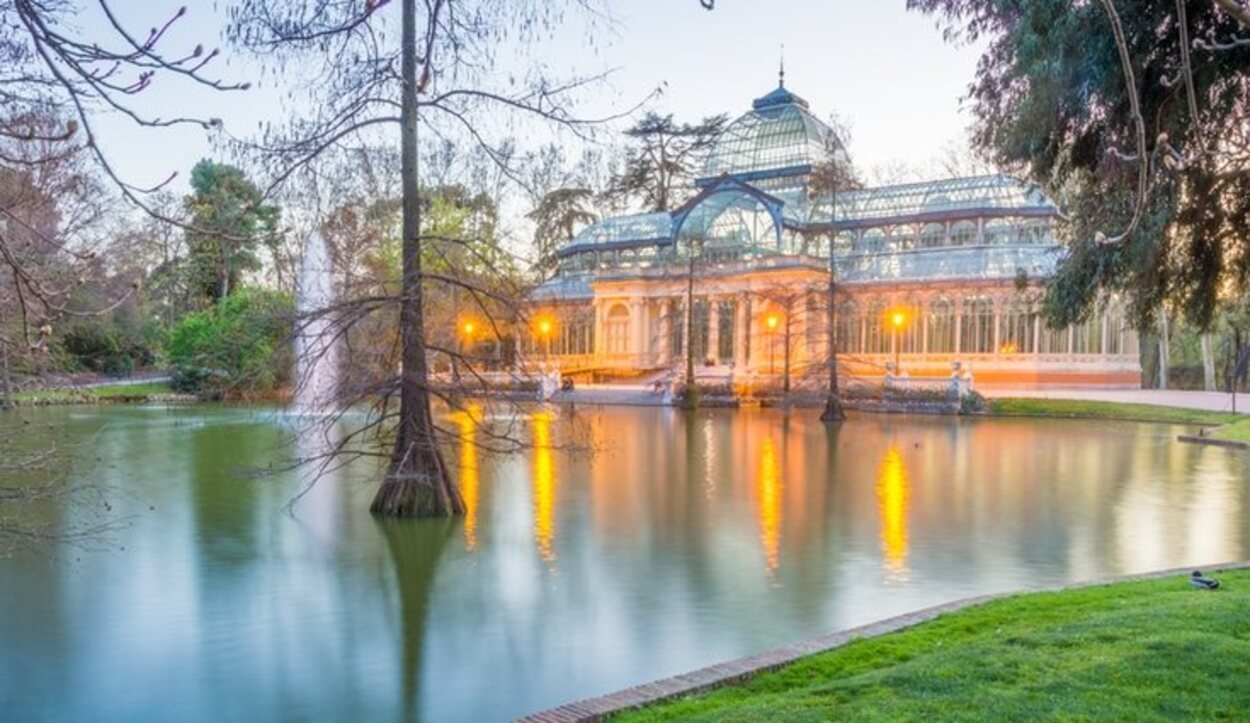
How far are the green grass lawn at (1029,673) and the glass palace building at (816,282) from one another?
28.5 metres

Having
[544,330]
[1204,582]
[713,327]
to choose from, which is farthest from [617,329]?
[1204,582]

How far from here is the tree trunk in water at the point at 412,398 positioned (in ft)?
37.5

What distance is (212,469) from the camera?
1759 centimetres

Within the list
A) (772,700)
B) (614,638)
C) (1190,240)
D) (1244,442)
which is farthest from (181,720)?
(1244,442)

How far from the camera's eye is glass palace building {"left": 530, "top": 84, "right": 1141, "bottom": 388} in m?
40.5

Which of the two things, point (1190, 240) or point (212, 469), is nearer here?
point (1190, 240)

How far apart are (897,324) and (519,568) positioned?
104 ft

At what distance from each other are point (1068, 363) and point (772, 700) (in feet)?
129

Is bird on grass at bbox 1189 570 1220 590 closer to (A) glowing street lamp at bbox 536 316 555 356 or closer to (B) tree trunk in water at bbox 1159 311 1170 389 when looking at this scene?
(A) glowing street lamp at bbox 536 316 555 356

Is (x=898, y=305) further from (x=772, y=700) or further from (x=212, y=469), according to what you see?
(x=772, y=700)

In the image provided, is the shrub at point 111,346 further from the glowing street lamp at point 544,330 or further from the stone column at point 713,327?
the stone column at point 713,327

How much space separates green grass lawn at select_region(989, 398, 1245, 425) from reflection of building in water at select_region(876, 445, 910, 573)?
1382 centimetres

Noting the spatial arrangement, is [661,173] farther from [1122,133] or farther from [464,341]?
[1122,133]

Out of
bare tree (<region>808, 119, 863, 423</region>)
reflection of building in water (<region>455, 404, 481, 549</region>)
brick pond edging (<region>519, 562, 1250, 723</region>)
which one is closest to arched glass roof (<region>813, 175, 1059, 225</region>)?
bare tree (<region>808, 119, 863, 423</region>)
